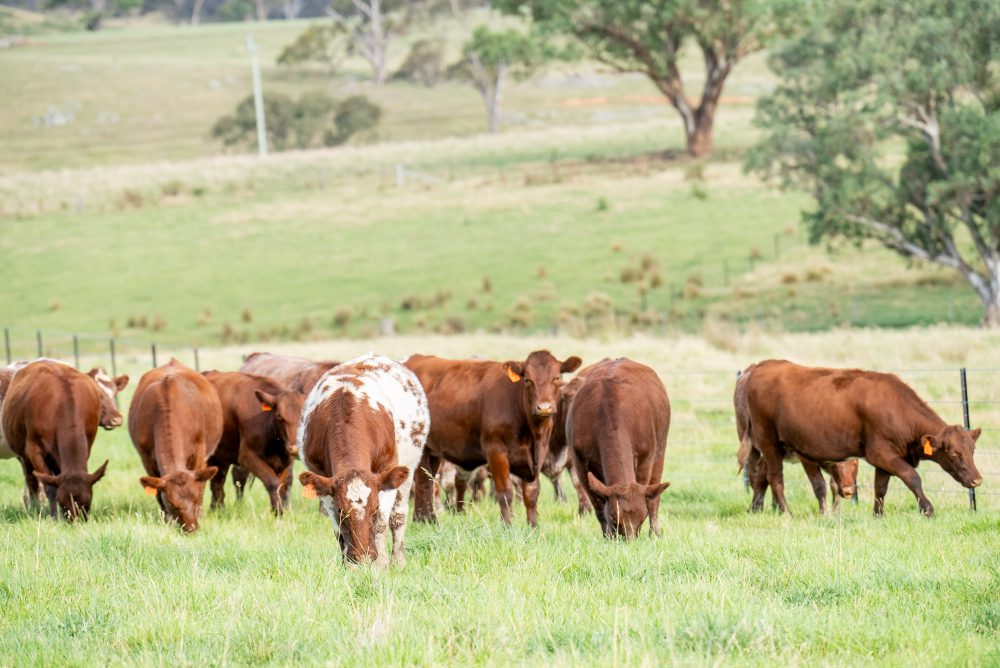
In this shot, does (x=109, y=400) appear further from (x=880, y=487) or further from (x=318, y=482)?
(x=880, y=487)

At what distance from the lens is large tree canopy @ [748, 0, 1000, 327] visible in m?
24.1

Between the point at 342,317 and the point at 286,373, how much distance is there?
18.1m

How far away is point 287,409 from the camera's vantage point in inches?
415

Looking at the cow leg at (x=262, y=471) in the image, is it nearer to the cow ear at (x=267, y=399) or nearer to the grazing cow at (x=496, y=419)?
the cow ear at (x=267, y=399)

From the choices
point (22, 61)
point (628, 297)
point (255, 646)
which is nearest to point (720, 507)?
point (255, 646)

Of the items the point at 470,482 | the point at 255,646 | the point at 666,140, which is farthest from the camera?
the point at 666,140

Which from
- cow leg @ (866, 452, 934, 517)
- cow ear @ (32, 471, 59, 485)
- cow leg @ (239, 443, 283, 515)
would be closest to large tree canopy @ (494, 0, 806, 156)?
cow leg @ (239, 443, 283, 515)

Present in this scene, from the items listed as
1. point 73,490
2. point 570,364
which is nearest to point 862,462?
point 570,364

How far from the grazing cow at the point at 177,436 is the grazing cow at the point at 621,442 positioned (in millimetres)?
3348

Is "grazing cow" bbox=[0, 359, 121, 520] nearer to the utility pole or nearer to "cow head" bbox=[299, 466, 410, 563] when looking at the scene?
"cow head" bbox=[299, 466, 410, 563]

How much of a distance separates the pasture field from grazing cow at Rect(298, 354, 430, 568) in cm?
30

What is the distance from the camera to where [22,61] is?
102 m

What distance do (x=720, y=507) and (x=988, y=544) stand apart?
3.18 metres

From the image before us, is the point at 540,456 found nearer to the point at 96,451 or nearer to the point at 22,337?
the point at 96,451
